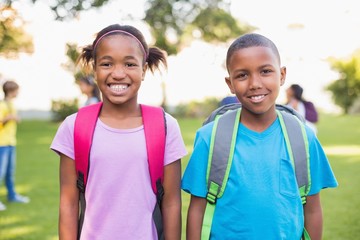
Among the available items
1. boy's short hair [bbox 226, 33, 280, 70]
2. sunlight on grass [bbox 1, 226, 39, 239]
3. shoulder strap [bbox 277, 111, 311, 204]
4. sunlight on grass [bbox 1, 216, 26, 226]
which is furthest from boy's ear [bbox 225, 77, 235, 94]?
sunlight on grass [bbox 1, 216, 26, 226]

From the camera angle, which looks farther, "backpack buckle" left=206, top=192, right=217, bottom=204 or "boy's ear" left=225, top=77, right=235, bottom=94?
"boy's ear" left=225, top=77, right=235, bottom=94

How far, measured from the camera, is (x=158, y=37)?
20.9 meters

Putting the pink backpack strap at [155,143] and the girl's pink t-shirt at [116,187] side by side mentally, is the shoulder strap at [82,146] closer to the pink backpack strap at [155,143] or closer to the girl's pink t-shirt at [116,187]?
the girl's pink t-shirt at [116,187]

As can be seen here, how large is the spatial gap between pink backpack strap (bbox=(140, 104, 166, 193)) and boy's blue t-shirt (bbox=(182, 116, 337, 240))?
127 mm

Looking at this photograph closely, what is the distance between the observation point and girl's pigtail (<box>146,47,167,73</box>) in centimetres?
234

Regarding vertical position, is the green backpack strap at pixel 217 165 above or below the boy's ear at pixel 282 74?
below

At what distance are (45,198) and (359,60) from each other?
25.9 m

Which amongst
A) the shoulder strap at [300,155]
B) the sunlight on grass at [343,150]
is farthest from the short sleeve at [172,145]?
the sunlight on grass at [343,150]

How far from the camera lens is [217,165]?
1.96 meters

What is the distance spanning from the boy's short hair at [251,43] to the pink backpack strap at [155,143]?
406 mm

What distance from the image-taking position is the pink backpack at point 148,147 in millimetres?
2023

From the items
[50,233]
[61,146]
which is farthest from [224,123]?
[50,233]

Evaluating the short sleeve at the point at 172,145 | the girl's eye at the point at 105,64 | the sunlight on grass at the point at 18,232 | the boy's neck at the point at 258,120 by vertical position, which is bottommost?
the sunlight on grass at the point at 18,232

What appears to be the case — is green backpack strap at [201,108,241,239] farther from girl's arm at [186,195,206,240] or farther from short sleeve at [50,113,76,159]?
short sleeve at [50,113,76,159]
